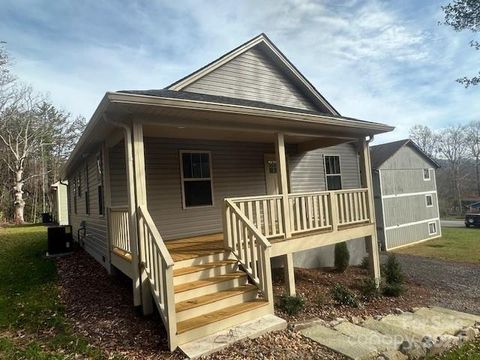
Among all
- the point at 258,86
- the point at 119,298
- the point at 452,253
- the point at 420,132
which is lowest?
the point at 452,253

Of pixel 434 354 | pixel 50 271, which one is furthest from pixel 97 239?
pixel 434 354

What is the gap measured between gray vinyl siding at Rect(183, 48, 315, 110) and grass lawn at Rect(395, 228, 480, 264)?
10.3 metres

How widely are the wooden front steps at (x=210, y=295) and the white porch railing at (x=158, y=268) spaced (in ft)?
0.66

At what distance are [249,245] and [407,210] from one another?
1784 cm

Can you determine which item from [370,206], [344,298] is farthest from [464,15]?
[344,298]

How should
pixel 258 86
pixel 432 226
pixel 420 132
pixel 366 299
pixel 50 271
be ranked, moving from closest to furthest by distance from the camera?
pixel 366 299, pixel 50 271, pixel 258 86, pixel 432 226, pixel 420 132

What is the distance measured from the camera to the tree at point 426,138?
46.0 m

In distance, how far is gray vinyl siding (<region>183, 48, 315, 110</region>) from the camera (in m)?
8.85

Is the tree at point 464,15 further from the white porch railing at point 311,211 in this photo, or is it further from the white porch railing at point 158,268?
the white porch railing at point 158,268

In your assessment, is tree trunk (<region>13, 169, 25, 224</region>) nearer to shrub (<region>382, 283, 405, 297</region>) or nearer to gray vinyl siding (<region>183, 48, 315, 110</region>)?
gray vinyl siding (<region>183, 48, 315, 110</region>)

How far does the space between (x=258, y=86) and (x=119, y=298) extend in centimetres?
720

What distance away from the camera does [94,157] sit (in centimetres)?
800

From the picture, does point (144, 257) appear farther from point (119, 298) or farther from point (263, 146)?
point (263, 146)

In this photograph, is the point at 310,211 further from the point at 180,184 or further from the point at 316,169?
the point at 316,169
